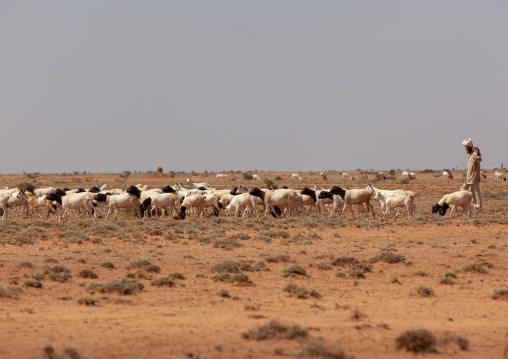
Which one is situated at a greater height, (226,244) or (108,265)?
(226,244)

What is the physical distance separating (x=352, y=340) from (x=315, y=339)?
0.63 m

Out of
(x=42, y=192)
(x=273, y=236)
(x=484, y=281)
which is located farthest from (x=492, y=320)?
(x=42, y=192)

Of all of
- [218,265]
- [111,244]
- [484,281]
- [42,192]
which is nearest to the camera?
[484,281]

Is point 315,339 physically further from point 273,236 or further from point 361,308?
point 273,236

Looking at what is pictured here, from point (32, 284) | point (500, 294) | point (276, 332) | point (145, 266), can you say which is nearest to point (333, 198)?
point (145, 266)

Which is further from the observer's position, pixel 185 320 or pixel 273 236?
pixel 273 236

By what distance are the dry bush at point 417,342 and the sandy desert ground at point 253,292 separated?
4cm

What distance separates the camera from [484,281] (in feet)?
50.2

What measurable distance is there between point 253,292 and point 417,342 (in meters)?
5.38

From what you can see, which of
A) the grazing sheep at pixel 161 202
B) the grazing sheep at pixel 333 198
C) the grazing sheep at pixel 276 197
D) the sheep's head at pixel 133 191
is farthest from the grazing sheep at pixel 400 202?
the sheep's head at pixel 133 191

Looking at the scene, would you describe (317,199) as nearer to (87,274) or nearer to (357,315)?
(87,274)

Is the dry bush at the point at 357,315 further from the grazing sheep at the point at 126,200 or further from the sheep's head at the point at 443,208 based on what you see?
the grazing sheep at the point at 126,200

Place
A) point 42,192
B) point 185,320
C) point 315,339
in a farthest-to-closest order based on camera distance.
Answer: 1. point 42,192
2. point 185,320
3. point 315,339

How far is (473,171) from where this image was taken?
28.2m
